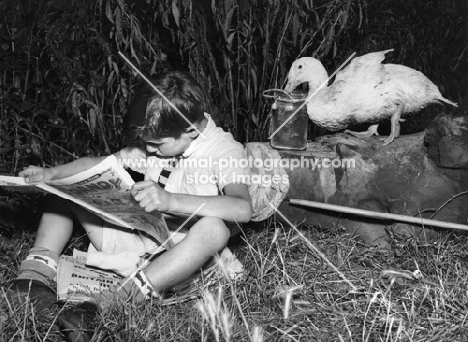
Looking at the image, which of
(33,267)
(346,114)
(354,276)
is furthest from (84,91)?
(354,276)

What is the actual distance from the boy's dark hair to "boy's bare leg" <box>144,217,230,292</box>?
31cm

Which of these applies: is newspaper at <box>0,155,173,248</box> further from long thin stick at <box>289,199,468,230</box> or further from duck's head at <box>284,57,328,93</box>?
duck's head at <box>284,57,328,93</box>

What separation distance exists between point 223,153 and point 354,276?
1.94ft

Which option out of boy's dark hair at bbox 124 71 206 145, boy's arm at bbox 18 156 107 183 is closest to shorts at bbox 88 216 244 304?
boy's arm at bbox 18 156 107 183

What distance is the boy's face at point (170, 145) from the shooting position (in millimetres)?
2123

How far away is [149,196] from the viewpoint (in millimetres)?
1884

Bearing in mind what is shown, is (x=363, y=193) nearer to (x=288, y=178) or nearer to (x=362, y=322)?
(x=288, y=178)

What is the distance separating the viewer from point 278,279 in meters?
2.13

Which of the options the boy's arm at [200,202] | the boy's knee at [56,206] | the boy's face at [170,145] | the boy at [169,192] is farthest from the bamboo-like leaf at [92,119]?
the boy's arm at [200,202]

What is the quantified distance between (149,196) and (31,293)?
0.52 m

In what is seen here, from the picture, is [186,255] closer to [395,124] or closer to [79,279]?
[79,279]

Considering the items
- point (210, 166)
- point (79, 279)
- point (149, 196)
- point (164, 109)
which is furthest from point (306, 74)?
point (79, 279)

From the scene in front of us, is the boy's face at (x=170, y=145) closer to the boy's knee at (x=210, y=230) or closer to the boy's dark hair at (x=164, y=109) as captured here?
the boy's dark hair at (x=164, y=109)

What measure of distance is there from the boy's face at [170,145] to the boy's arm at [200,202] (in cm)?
21
